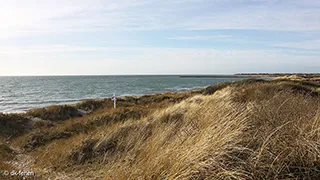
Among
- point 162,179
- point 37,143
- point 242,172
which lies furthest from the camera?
point 37,143

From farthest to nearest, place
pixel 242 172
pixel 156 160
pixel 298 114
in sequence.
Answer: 1. pixel 298 114
2. pixel 156 160
3. pixel 242 172

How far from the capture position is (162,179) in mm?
3283

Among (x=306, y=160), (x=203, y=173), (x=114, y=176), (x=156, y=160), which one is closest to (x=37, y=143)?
(x=114, y=176)

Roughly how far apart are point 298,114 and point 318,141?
5.10 ft

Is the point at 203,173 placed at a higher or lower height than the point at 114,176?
higher

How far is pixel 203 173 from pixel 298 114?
2.79 meters

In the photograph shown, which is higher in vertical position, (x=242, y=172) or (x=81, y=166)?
(x=242, y=172)

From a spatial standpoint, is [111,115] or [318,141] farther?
[111,115]

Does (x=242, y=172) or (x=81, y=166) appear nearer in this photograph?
(x=242, y=172)

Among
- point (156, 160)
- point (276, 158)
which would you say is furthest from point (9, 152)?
point (276, 158)

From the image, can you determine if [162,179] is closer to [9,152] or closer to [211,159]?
[211,159]

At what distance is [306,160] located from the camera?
3.20m

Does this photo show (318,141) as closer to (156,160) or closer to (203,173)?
(203,173)

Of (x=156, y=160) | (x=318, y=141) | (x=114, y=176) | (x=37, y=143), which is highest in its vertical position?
(x=318, y=141)
